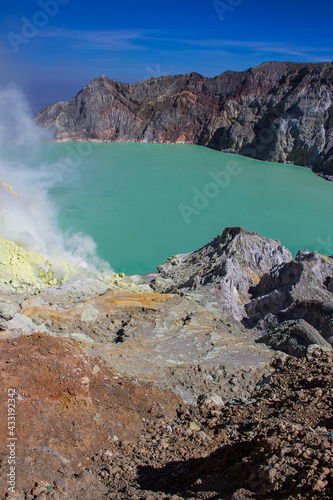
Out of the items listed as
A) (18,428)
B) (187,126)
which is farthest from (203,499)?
(187,126)

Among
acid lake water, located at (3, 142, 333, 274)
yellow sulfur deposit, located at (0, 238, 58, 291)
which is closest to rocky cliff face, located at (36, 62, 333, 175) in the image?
acid lake water, located at (3, 142, 333, 274)

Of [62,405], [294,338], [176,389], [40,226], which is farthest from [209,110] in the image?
[62,405]

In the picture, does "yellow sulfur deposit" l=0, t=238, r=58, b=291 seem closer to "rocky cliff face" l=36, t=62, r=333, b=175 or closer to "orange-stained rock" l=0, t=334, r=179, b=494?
"orange-stained rock" l=0, t=334, r=179, b=494

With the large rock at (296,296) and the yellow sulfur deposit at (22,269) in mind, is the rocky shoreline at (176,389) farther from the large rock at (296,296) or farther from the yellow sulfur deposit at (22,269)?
the yellow sulfur deposit at (22,269)

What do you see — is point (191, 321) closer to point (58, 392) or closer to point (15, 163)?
point (58, 392)

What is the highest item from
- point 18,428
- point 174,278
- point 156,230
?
point 156,230

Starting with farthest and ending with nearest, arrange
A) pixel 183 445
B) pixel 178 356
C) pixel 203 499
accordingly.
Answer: pixel 178 356, pixel 183 445, pixel 203 499

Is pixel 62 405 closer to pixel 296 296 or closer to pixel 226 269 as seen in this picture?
pixel 296 296
